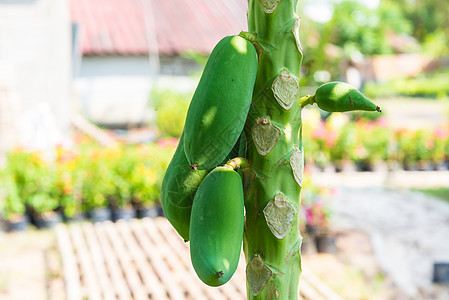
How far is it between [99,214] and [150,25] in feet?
43.7

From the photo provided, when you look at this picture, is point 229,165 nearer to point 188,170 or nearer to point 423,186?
point 188,170

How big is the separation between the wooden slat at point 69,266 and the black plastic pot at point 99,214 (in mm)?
1290

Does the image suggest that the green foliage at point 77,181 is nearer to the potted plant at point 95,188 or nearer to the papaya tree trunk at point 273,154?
the potted plant at point 95,188

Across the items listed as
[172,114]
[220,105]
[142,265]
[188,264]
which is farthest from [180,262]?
[172,114]

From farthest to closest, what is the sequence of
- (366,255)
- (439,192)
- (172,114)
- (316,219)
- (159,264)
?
1. (172,114)
2. (439,192)
3. (316,219)
4. (366,255)
5. (159,264)

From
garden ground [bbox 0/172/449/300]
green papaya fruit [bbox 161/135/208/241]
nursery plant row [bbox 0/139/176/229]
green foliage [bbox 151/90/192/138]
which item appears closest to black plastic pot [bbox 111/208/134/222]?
nursery plant row [bbox 0/139/176/229]

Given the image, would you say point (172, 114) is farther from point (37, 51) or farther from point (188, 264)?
point (188, 264)

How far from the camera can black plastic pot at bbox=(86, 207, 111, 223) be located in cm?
590

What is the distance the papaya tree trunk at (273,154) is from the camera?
64 cm

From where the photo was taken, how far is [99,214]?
5887mm

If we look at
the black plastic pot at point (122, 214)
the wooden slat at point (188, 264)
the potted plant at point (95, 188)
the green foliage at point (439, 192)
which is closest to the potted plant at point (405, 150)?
the green foliage at point (439, 192)

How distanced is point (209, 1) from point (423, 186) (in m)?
14.5

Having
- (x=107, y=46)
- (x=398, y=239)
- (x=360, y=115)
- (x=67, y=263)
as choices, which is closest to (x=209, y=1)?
(x=107, y=46)

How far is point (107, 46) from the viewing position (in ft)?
54.1
